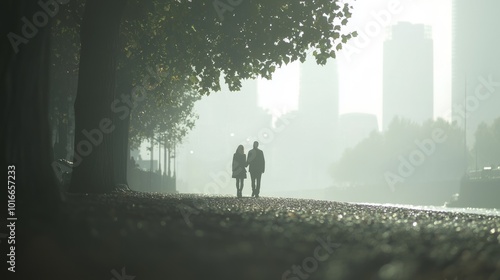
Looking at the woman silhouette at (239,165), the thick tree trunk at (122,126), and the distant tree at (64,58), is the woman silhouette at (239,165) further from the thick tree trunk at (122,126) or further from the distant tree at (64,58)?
the distant tree at (64,58)

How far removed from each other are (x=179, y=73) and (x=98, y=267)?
24.9 meters

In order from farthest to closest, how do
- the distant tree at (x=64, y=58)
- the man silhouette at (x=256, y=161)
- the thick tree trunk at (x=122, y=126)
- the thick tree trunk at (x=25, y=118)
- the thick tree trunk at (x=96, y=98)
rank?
the man silhouette at (x=256, y=161)
the thick tree trunk at (x=122, y=126)
the distant tree at (x=64, y=58)
the thick tree trunk at (x=96, y=98)
the thick tree trunk at (x=25, y=118)

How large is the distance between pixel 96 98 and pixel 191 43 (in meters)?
6.91

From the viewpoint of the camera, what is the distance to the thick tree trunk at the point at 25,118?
840cm

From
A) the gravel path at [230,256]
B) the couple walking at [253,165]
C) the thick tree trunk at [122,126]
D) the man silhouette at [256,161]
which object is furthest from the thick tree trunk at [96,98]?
the gravel path at [230,256]

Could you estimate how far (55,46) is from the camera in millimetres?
30672

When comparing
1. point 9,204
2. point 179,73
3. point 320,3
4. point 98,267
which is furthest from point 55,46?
point 98,267

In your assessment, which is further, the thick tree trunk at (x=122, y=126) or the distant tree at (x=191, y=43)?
the thick tree trunk at (x=122, y=126)

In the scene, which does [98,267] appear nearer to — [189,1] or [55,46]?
[189,1]

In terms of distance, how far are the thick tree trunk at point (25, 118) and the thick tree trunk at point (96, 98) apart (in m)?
9.33

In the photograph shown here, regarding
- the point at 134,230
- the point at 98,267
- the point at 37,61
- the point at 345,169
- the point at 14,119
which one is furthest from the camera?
the point at 345,169

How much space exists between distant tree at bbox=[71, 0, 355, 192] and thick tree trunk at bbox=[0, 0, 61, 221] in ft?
30.3

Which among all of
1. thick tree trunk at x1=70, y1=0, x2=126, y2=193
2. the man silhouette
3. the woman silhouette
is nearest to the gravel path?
thick tree trunk at x1=70, y1=0, x2=126, y2=193

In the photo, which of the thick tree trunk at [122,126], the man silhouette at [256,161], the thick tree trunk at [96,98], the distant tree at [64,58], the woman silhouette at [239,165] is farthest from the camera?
the woman silhouette at [239,165]
